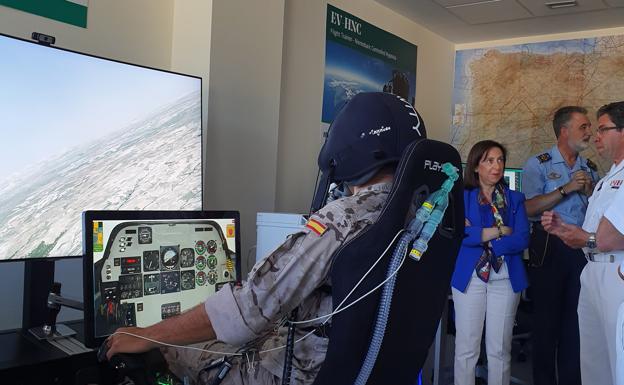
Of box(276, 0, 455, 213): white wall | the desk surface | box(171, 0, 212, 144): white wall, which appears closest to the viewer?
the desk surface

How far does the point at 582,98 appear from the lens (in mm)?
5410

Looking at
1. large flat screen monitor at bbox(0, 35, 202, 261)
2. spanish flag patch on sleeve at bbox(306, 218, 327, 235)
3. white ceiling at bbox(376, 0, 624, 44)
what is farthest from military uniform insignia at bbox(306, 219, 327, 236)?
white ceiling at bbox(376, 0, 624, 44)

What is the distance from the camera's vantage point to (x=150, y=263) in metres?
1.74

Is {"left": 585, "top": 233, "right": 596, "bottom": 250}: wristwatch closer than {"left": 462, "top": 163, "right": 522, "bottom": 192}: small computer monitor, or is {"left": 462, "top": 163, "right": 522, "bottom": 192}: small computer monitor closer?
{"left": 585, "top": 233, "right": 596, "bottom": 250}: wristwatch

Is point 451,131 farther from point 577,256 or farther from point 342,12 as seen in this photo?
point 577,256

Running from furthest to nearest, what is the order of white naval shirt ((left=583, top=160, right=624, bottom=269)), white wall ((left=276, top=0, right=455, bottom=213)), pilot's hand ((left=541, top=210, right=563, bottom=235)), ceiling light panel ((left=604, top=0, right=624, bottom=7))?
ceiling light panel ((left=604, top=0, right=624, bottom=7)), white wall ((left=276, top=0, right=455, bottom=213)), pilot's hand ((left=541, top=210, right=563, bottom=235)), white naval shirt ((left=583, top=160, right=624, bottom=269))

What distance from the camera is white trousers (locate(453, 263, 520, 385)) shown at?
10.1 feet

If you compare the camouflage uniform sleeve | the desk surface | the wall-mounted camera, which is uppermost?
the wall-mounted camera

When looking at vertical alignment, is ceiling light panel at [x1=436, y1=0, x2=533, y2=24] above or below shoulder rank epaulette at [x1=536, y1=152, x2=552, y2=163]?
above

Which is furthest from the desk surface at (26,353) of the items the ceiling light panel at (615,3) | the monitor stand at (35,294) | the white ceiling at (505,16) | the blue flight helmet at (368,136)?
the ceiling light panel at (615,3)

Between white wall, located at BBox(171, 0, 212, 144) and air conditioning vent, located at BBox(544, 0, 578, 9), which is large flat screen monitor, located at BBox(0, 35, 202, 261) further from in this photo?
air conditioning vent, located at BBox(544, 0, 578, 9)

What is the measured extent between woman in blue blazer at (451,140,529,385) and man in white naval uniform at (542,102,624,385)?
40cm

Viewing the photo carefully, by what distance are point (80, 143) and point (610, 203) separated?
2.25 m

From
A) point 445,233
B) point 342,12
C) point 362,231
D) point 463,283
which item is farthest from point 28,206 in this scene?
point 342,12
